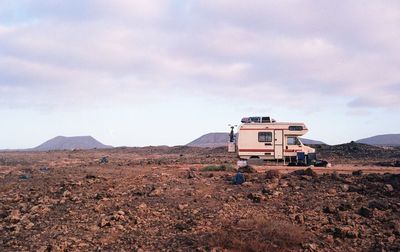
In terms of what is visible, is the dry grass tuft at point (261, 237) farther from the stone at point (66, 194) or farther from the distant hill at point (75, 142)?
the distant hill at point (75, 142)

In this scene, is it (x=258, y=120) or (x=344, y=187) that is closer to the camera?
(x=344, y=187)

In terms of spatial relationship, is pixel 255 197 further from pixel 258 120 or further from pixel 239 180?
pixel 258 120

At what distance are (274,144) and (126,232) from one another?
53.0ft

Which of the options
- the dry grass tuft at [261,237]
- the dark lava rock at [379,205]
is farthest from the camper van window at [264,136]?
the dry grass tuft at [261,237]

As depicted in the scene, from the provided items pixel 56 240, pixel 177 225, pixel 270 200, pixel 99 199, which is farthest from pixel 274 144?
pixel 56 240

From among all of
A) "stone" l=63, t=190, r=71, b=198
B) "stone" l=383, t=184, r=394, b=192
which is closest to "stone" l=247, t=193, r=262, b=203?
"stone" l=383, t=184, r=394, b=192

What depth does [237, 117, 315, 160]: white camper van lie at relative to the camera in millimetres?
26047

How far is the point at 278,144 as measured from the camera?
2617 cm

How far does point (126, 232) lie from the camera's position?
11.3m

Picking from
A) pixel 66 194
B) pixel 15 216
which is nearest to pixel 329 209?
pixel 66 194

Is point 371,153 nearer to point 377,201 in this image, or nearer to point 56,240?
point 377,201

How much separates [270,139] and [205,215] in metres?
14.4

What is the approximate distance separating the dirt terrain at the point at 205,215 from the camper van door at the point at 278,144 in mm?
8046

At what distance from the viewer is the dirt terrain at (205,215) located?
1051cm
